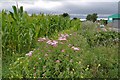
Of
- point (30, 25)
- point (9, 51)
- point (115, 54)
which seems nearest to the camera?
point (115, 54)

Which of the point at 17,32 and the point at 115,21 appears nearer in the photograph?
the point at 17,32

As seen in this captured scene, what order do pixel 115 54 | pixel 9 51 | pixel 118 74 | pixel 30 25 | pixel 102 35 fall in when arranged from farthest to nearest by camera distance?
pixel 102 35
pixel 30 25
pixel 9 51
pixel 115 54
pixel 118 74

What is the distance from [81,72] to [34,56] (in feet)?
2.66

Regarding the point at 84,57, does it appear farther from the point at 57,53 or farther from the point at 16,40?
the point at 16,40

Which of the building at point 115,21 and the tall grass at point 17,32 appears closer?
the tall grass at point 17,32

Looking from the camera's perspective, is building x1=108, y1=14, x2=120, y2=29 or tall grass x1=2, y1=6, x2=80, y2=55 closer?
tall grass x1=2, y1=6, x2=80, y2=55

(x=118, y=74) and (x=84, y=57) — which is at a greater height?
(x=84, y=57)

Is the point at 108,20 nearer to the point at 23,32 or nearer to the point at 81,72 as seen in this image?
the point at 23,32

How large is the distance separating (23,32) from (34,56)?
7.90 ft

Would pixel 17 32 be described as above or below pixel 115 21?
above

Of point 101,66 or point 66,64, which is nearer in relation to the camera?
point 66,64

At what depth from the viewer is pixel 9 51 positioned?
234 inches

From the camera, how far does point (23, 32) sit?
244 inches

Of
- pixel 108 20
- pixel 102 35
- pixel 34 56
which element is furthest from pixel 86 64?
pixel 108 20
